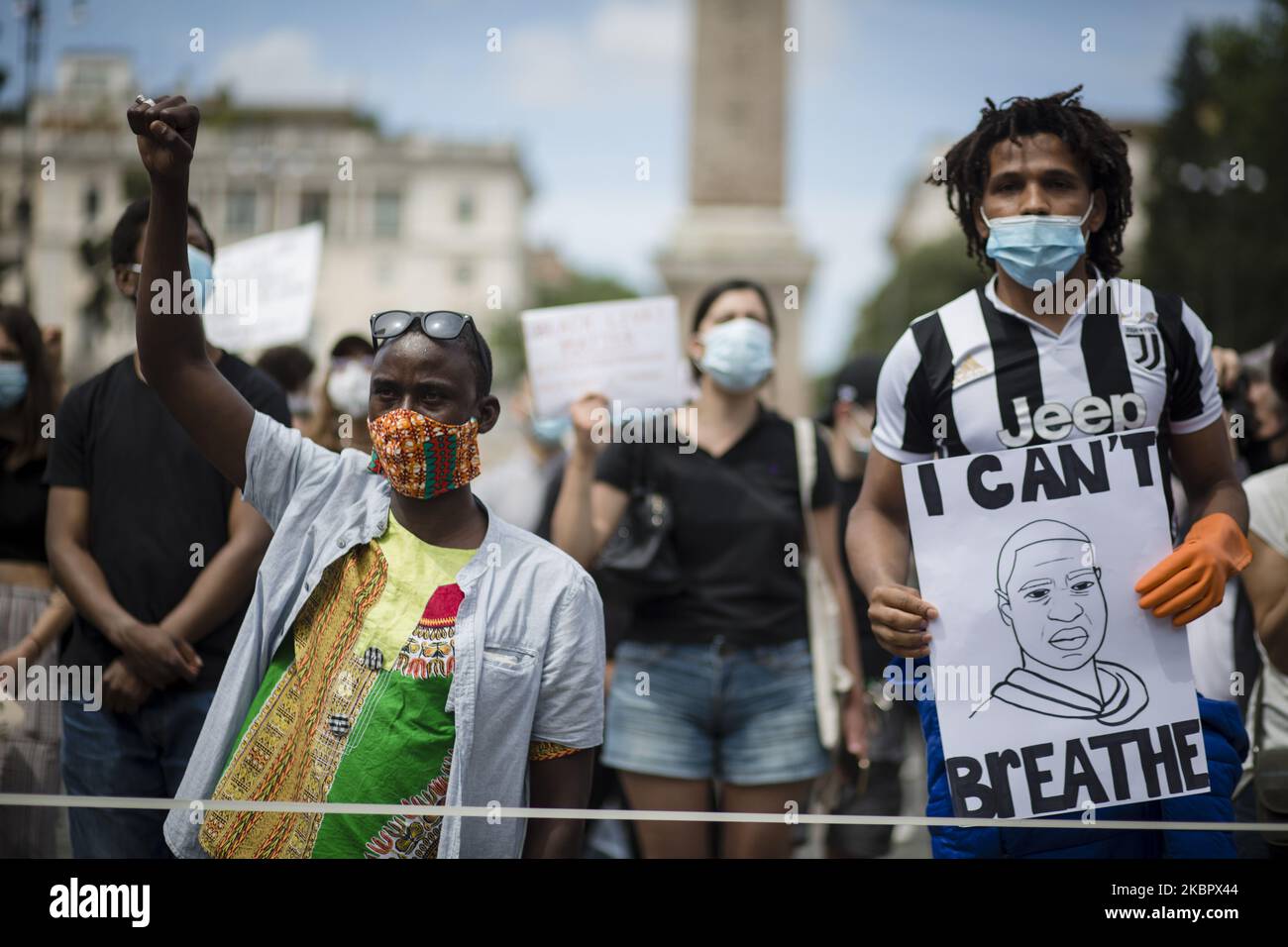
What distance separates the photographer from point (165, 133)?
247cm

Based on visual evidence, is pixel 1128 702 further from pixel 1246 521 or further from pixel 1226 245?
pixel 1226 245

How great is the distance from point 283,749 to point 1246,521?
81.5 inches

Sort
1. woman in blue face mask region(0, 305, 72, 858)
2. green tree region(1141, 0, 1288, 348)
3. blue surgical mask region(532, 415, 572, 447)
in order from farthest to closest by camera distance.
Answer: green tree region(1141, 0, 1288, 348), blue surgical mask region(532, 415, 572, 447), woman in blue face mask region(0, 305, 72, 858)

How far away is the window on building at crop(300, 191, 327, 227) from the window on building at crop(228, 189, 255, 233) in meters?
1.76

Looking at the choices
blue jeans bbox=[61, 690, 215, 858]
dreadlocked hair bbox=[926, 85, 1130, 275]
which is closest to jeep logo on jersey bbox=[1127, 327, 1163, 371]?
dreadlocked hair bbox=[926, 85, 1130, 275]

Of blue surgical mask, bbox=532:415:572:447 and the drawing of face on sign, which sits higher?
blue surgical mask, bbox=532:415:572:447

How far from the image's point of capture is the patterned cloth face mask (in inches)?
102

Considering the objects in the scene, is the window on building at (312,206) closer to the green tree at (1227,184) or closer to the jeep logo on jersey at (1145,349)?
the green tree at (1227,184)

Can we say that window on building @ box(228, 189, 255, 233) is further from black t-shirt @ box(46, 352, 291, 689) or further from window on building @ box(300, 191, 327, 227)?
black t-shirt @ box(46, 352, 291, 689)

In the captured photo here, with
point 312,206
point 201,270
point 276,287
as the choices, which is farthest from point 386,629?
point 312,206

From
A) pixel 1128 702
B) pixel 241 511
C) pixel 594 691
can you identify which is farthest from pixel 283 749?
pixel 1128 702

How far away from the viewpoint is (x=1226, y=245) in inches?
1393

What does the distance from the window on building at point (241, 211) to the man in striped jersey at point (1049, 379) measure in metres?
44.2

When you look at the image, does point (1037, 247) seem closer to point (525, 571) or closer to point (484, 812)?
point (525, 571)
